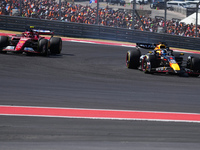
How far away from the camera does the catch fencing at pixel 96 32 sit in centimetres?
2606

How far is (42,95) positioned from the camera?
9.81 metres

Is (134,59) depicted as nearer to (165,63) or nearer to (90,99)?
(165,63)

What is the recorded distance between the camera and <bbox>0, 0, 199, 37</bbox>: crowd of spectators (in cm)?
2554

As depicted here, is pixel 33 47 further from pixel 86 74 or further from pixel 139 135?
pixel 139 135

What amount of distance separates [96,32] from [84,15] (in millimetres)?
1328

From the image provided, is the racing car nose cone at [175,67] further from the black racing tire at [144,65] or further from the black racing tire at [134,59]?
the black racing tire at [134,59]

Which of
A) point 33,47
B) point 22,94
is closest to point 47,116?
point 22,94

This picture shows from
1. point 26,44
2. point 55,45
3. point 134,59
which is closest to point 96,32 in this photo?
point 55,45

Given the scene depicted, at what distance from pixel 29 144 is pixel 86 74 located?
305 inches

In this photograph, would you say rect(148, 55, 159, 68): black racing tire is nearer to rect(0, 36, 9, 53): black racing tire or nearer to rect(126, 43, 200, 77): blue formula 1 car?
rect(126, 43, 200, 77): blue formula 1 car

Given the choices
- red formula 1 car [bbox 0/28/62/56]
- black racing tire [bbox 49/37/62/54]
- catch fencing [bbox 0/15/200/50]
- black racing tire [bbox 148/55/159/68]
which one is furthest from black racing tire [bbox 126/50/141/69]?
catch fencing [bbox 0/15/200/50]

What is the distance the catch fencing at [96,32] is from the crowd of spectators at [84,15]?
0.98 feet

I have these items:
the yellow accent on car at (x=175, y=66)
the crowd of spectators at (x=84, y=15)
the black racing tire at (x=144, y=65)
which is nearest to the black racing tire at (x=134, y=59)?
the black racing tire at (x=144, y=65)

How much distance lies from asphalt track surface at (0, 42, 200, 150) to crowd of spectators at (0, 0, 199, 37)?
7.88 meters
